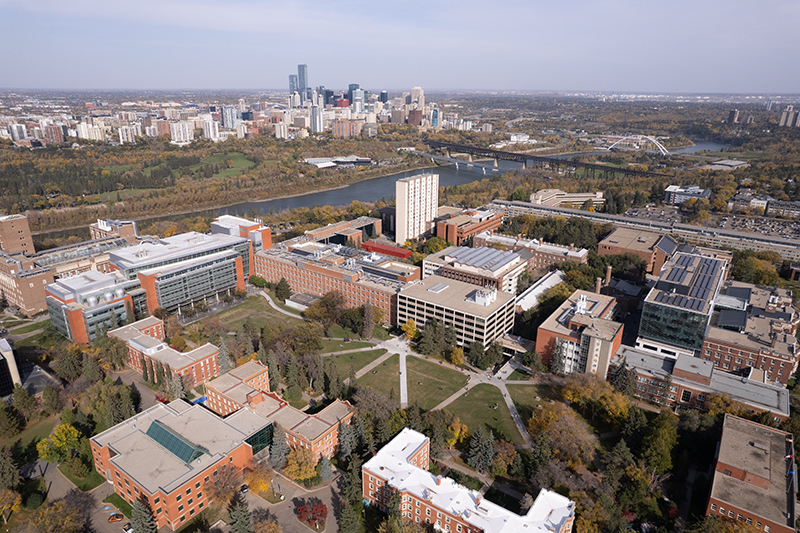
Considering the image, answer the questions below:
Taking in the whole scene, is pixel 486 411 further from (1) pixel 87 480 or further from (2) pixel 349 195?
(2) pixel 349 195

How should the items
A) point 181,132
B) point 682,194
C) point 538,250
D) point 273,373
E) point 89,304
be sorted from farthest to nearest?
point 181,132 → point 682,194 → point 538,250 → point 89,304 → point 273,373

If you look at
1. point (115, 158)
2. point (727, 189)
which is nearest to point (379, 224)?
point (727, 189)

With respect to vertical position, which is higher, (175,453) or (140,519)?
(175,453)

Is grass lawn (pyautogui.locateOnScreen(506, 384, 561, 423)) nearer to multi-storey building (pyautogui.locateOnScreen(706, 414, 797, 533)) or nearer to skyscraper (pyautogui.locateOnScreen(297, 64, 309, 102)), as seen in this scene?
multi-storey building (pyautogui.locateOnScreen(706, 414, 797, 533))

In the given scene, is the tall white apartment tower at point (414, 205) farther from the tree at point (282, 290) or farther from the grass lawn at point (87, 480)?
the grass lawn at point (87, 480)

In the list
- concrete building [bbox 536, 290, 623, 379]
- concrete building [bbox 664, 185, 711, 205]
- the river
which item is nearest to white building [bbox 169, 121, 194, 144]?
the river

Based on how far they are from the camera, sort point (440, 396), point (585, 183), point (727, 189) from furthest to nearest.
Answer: point (585, 183) < point (727, 189) < point (440, 396)

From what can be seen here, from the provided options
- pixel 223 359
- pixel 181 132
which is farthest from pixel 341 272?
pixel 181 132

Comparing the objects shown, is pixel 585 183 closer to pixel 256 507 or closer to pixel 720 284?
pixel 720 284
